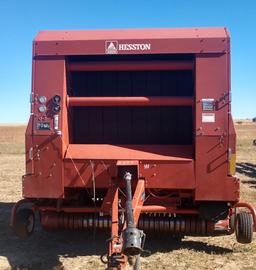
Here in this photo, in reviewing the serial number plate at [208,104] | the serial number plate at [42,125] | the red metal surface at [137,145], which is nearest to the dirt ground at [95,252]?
the red metal surface at [137,145]

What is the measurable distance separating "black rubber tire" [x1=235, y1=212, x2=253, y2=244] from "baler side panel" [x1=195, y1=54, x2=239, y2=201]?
14.3 inches

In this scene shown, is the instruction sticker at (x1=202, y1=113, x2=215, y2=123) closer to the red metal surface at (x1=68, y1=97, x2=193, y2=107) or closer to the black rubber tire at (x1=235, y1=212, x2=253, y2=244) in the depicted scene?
the red metal surface at (x1=68, y1=97, x2=193, y2=107)

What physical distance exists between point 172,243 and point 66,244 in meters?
1.49

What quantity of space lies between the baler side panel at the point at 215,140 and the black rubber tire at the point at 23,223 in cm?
230

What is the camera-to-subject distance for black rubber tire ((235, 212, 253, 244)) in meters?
5.95

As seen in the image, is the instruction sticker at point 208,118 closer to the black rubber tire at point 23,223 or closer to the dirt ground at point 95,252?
the dirt ground at point 95,252

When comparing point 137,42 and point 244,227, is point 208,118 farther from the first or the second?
point 244,227

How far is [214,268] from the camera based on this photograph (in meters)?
5.49

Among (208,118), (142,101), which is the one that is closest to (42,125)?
(142,101)

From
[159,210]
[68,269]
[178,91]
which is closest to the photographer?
[68,269]

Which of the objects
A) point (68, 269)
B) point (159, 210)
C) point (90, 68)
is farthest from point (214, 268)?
point (90, 68)

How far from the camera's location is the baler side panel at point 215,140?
19.0 ft

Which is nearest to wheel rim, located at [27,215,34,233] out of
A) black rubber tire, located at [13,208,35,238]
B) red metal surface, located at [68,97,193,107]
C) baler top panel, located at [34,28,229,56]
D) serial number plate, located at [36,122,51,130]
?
black rubber tire, located at [13,208,35,238]

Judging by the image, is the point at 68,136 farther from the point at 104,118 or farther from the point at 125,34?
the point at 125,34
